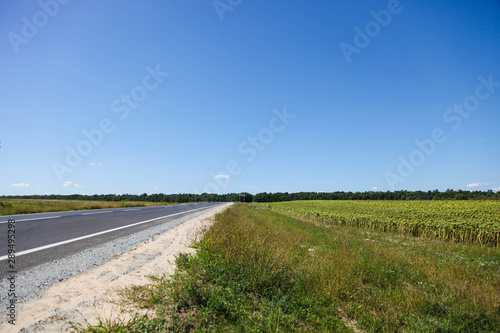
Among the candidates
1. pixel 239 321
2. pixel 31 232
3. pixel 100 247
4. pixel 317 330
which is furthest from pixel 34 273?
pixel 31 232

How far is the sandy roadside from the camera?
2.39m

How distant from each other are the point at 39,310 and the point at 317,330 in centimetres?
324

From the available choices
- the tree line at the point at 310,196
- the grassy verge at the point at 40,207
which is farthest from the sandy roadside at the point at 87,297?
the tree line at the point at 310,196

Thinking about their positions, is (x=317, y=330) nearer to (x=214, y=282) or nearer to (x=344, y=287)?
(x=344, y=287)

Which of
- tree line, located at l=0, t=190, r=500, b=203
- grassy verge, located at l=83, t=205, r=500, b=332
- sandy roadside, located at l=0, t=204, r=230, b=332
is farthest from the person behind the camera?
tree line, located at l=0, t=190, r=500, b=203

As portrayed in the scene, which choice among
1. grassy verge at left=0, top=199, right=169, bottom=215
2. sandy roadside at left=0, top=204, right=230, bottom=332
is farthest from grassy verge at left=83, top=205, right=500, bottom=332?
grassy verge at left=0, top=199, right=169, bottom=215

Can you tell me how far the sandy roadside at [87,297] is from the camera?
239 centimetres

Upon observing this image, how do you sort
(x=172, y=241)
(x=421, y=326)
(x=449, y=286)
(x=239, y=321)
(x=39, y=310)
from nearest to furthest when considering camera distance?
1. (x=39, y=310)
2. (x=239, y=321)
3. (x=421, y=326)
4. (x=449, y=286)
5. (x=172, y=241)

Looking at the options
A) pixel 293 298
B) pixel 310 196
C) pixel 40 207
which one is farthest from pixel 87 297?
pixel 310 196

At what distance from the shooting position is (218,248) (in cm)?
509

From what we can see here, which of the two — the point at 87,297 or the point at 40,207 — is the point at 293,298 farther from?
the point at 40,207

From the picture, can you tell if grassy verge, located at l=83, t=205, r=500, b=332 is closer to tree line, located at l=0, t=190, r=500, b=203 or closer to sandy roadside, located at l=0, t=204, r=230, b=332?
sandy roadside, located at l=0, t=204, r=230, b=332

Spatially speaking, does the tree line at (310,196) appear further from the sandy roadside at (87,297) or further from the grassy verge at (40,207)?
the grassy verge at (40,207)

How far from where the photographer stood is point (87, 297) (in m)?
2.97
